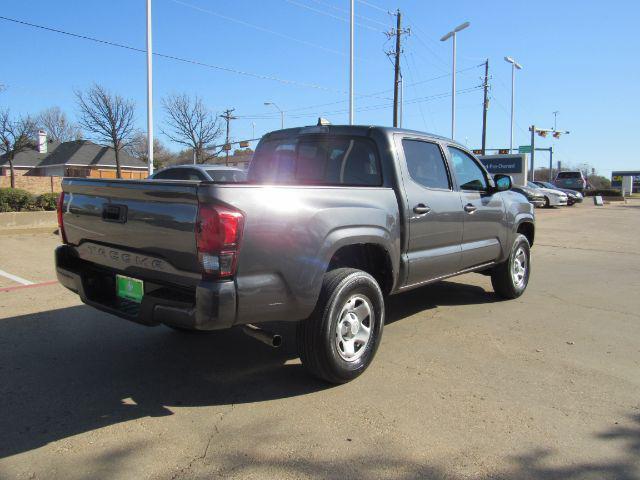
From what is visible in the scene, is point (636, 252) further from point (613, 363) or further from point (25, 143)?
point (25, 143)

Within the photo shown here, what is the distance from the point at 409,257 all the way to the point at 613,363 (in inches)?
78.7

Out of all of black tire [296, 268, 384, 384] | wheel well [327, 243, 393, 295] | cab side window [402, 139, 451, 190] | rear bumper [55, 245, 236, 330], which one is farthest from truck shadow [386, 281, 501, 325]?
rear bumper [55, 245, 236, 330]

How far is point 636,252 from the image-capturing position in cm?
1178

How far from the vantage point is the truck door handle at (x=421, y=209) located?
14.8 ft

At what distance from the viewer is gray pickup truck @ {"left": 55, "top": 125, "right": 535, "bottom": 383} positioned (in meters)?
3.07

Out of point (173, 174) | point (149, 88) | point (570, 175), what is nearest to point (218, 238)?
point (173, 174)

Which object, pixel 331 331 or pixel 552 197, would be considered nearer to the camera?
pixel 331 331

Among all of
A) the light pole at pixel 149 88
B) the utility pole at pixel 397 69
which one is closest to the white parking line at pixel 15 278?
the light pole at pixel 149 88

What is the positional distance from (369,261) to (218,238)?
1.74 m

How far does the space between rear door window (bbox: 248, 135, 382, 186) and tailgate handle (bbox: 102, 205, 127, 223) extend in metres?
1.83

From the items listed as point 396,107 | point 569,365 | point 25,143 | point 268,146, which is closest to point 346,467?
point 569,365

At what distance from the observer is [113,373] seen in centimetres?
404

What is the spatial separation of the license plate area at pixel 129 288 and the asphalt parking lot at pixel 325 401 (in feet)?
2.38

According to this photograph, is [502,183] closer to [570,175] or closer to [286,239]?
[286,239]
